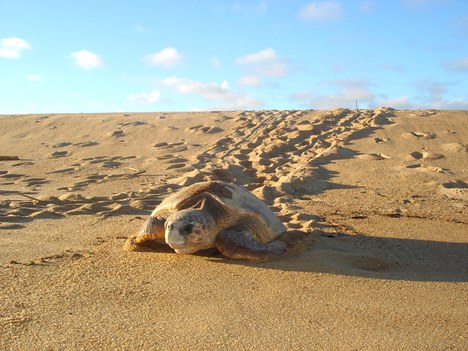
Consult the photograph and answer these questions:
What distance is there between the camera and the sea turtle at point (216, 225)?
3.29 meters

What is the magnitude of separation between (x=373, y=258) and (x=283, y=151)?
477 centimetres

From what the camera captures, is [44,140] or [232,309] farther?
[44,140]

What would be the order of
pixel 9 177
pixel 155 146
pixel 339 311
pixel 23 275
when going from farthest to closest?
pixel 155 146 < pixel 9 177 < pixel 23 275 < pixel 339 311

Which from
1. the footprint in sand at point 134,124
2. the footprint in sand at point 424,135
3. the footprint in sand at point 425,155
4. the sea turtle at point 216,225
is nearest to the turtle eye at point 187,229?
the sea turtle at point 216,225

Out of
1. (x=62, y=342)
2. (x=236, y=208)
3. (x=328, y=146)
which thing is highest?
(x=328, y=146)

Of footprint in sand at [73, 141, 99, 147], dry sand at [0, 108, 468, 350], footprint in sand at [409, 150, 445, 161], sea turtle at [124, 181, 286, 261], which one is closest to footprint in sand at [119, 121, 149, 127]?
footprint in sand at [73, 141, 99, 147]

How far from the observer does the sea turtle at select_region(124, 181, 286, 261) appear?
329cm

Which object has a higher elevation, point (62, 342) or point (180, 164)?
point (180, 164)

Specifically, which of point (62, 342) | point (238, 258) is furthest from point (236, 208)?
point (62, 342)

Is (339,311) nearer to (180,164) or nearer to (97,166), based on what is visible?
(180,164)

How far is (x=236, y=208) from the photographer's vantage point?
11.9 ft

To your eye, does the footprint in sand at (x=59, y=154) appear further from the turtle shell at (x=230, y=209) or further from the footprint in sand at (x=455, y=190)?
the footprint in sand at (x=455, y=190)

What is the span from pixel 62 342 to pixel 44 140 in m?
9.72

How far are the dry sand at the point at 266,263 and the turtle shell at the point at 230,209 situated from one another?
10.3 inches
